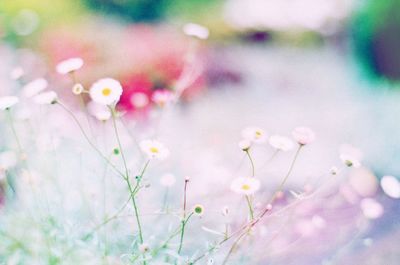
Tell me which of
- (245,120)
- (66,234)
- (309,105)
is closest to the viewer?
(66,234)

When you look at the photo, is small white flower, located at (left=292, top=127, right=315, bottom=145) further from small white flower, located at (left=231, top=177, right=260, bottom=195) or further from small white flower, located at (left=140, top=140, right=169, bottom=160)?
small white flower, located at (left=140, top=140, right=169, bottom=160)

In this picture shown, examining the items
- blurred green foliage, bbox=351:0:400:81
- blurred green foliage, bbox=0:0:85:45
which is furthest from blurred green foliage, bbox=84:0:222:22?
blurred green foliage, bbox=351:0:400:81

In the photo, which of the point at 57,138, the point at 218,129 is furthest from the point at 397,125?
the point at 57,138

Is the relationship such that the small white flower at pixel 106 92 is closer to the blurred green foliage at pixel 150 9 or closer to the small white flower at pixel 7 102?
the small white flower at pixel 7 102

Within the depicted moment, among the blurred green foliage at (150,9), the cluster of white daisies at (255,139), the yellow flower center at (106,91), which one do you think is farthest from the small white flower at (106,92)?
the blurred green foliage at (150,9)

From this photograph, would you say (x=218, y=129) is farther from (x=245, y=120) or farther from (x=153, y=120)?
(x=153, y=120)

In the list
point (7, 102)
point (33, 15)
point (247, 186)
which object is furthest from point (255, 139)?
point (33, 15)
